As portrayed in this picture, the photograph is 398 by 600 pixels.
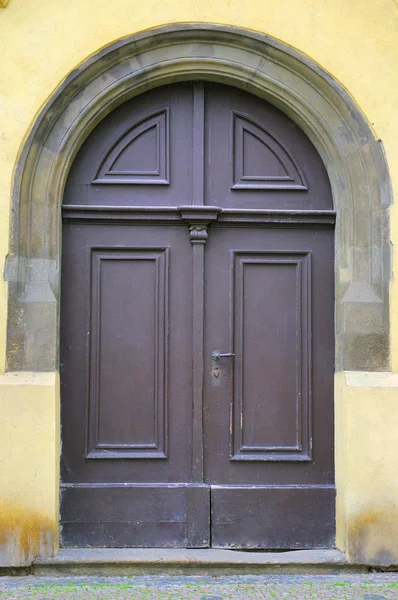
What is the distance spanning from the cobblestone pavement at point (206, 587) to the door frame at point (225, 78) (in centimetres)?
98

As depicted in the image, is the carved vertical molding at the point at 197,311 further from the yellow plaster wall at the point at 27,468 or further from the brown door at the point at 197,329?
the yellow plaster wall at the point at 27,468

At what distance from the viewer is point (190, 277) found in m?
5.74

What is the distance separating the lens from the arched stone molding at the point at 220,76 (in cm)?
543

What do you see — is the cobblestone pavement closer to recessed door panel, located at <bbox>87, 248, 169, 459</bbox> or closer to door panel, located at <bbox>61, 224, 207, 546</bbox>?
door panel, located at <bbox>61, 224, 207, 546</bbox>

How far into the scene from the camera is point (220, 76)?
5.68 meters

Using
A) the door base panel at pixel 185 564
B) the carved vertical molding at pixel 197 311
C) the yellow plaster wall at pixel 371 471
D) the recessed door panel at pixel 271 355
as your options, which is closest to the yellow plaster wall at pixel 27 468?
the door base panel at pixel 185 564

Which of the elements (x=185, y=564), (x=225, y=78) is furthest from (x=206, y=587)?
(x=225, y=78)

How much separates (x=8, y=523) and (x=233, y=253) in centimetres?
236

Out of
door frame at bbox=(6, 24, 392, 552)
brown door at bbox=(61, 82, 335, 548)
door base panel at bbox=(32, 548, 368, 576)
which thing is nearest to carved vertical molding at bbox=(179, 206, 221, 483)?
brown door at bbox=(61, 82, 335, 548)

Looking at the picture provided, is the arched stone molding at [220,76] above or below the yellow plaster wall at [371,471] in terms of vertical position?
above

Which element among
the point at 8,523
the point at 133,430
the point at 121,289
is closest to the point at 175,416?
the point at 133,430

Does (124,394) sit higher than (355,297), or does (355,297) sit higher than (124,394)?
(355,297)

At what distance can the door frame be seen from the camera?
17.8 ft

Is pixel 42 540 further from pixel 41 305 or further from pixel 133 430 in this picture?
pixel 41 305
